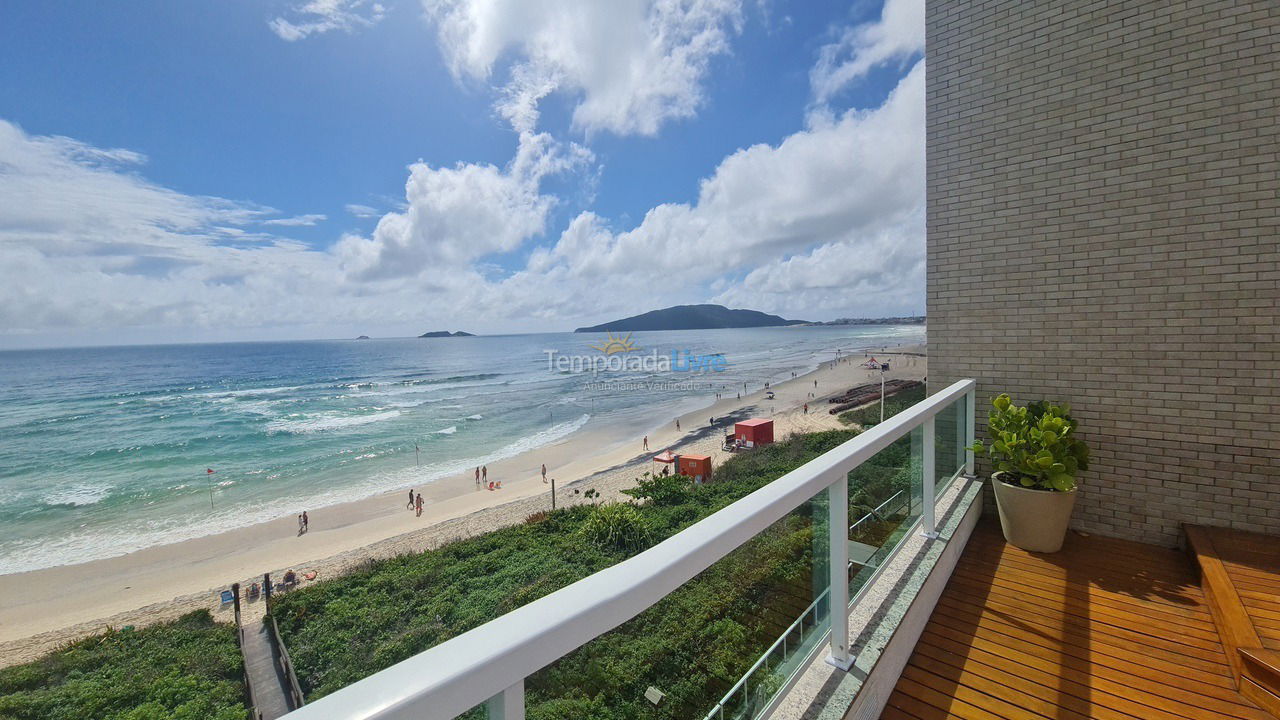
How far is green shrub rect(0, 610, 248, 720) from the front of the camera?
284 inches

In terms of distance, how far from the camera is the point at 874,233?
2090 inches

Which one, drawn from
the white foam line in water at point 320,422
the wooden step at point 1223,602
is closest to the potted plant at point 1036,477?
the wooden step at point 1223,602

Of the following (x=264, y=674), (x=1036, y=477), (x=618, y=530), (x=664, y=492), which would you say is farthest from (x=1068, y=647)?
(x=264, y=674)

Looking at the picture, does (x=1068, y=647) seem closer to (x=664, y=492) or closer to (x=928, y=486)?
(x=928, y=486)

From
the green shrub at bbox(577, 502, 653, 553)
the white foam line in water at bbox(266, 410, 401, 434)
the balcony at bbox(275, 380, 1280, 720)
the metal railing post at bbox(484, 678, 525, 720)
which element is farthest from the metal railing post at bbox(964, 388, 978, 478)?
the white foam line in water at bbox(266, 410, 401, 434)

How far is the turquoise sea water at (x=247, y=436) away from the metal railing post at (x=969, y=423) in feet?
59.3

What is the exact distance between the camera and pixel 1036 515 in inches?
122

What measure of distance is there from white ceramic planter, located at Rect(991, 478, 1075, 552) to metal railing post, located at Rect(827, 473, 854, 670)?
2.28 meters

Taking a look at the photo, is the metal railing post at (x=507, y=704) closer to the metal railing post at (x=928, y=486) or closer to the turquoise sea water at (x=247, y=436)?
the metal railing post at (x=928, y=486)

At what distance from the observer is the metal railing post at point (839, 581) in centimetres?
161

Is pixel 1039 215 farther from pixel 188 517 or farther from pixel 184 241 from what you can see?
pixel 184 241

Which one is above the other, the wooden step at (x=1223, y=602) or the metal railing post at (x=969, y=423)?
the metal railing post at (x=969, y=423)

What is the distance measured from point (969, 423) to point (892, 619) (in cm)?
253

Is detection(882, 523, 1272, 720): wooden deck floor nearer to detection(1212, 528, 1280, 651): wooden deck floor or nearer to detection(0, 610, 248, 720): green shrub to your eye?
detection(1212, 528, 1280, 651): wooden deck floor
